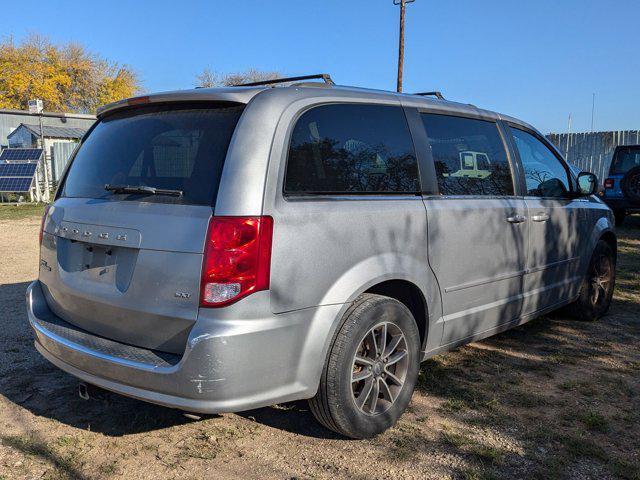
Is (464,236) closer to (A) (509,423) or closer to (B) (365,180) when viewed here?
(B) (365,180)

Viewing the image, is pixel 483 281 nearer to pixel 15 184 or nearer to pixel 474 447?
pixel 474 447

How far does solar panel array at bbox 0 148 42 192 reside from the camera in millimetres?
18000

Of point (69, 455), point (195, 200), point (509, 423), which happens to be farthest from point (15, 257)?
point (509, 423)

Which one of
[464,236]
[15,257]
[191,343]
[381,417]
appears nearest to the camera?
[191,343]

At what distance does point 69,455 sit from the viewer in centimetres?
291

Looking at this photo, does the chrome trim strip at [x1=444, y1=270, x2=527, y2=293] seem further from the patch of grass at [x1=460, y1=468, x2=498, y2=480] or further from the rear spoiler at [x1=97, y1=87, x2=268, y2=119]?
the rear spoiler at [x1=97, y1=87, x2=268, y2=119]

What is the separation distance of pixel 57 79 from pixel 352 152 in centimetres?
4830

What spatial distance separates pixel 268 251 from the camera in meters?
2.52

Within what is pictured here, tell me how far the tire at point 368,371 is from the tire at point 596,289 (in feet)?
8.66

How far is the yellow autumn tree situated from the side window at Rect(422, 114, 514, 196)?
151 feet

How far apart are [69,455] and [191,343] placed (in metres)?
1.07

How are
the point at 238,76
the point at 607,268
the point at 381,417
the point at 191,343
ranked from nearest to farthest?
1. the point at 191,343
2. the point at 381,417
3. the point at 607,268
4. the point at 238,76

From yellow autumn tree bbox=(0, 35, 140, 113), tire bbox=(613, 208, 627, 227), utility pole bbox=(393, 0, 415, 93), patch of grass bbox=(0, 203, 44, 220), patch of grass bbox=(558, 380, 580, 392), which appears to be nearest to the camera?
patch of grass bbox=(558, 380, 580, 392)

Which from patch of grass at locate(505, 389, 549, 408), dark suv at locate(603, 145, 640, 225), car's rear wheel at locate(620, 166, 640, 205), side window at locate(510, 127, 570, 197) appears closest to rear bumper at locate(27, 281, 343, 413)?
patch of grass at locate(505, 389, 549, 408)
